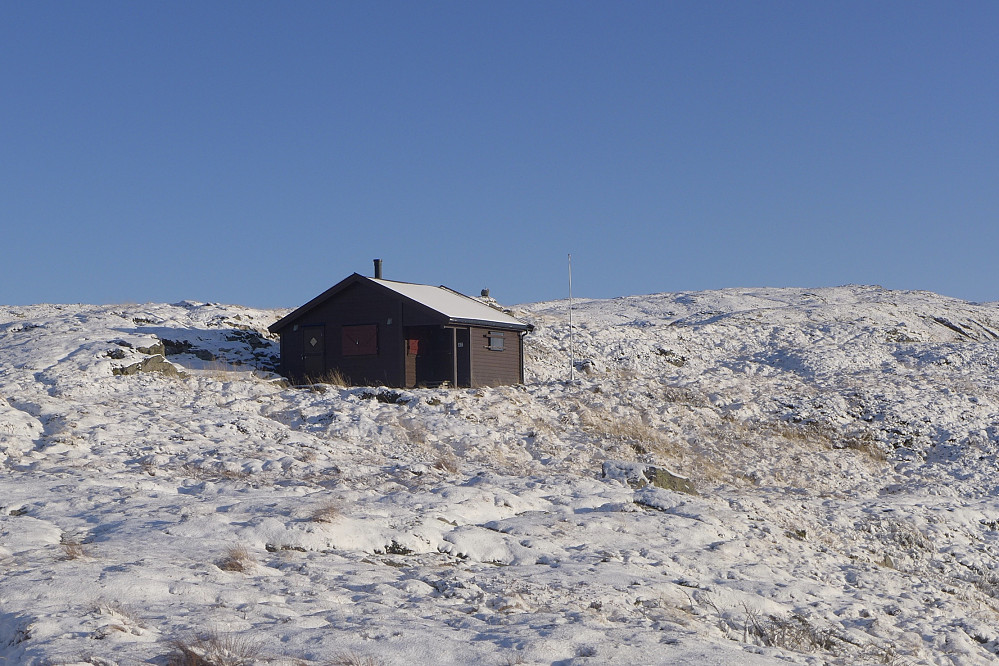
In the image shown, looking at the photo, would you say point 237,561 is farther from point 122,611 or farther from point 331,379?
point 331,379

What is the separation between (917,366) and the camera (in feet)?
138

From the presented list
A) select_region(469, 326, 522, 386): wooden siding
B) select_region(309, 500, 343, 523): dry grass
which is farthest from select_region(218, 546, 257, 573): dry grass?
select_region(469, 326, 522, 386): wooden siding

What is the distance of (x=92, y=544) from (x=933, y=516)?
56.2ft

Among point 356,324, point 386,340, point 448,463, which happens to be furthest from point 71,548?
point 356,324

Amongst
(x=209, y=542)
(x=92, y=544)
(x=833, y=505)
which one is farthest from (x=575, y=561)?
(x=833, y=505)

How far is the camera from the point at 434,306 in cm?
3350

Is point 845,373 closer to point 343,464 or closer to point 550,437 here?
point 550,437

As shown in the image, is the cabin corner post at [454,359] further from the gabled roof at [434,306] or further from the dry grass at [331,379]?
the dry grass at [331,379]

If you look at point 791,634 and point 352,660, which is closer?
point 352,660

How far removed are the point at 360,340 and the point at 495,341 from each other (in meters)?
5.40

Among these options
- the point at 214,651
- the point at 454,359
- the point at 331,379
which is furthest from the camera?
the point at 454,359

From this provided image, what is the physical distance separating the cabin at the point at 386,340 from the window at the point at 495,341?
40 mm

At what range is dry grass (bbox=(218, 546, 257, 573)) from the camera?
11.6 metres

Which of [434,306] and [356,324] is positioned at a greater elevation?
[434,306]
